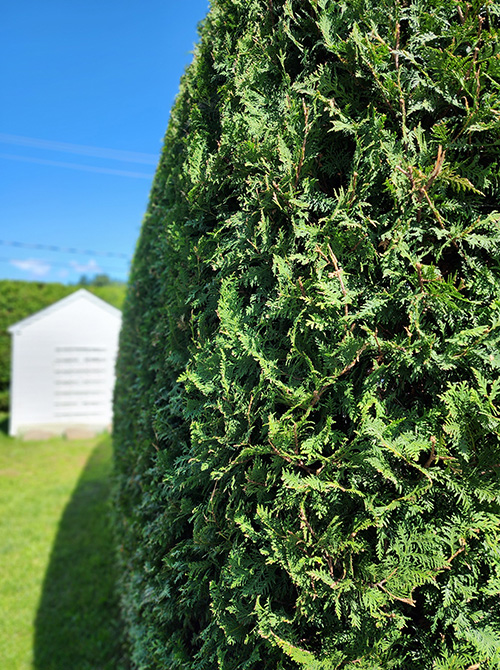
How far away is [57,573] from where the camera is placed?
19.4 feet

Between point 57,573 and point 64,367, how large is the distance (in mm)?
9420

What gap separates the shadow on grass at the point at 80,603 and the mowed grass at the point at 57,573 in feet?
0.03

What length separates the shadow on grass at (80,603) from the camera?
4336mm

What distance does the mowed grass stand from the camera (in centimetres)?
442

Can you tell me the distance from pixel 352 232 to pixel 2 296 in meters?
17.9

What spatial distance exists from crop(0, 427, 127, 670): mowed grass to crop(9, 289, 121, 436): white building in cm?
382

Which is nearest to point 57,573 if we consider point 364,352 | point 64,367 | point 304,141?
point 364,352

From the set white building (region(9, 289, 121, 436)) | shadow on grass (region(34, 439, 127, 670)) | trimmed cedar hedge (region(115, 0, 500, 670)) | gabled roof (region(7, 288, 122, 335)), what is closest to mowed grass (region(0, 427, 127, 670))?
shadow on grass (region(34, 439, 127, 670))

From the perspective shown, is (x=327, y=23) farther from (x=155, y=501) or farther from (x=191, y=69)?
(x=155, y=501)

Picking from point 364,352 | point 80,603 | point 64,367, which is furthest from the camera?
point 64,367

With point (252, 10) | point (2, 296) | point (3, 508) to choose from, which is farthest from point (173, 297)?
point (2, 296)

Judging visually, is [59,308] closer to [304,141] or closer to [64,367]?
[64,367]

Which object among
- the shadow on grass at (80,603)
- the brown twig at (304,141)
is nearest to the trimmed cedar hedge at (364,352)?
the brown twig at (304,141)

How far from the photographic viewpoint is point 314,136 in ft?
5.10
